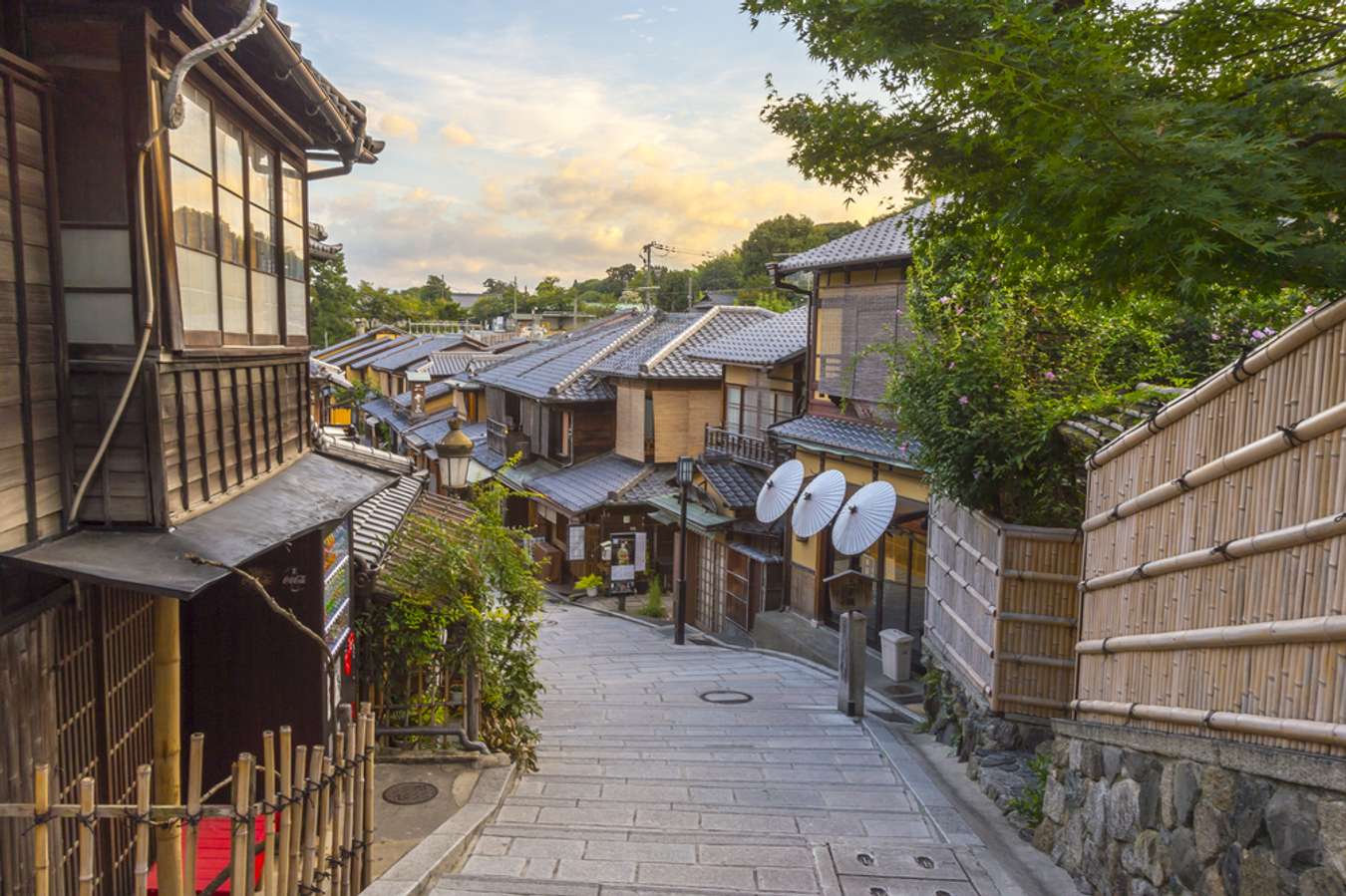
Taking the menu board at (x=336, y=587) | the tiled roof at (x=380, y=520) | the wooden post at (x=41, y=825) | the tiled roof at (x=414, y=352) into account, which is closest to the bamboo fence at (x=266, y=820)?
the wooden post at (x=41, y=825)

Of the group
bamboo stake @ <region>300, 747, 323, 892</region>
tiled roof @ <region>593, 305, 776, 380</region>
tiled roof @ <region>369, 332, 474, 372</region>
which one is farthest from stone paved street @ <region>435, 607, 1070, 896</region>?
tiled roof @ <region>369, 332, 474, 372</region>

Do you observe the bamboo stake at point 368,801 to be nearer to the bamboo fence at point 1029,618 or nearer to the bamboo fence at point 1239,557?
the bamboo fence at point 1239,557

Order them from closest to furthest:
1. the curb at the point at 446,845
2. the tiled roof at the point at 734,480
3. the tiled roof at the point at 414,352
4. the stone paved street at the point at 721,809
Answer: the curb at the point at 446,845 < the stone paved street at the point at 721,809 < the tiled roof at the point at 734,480 < the tiled roof at the point at 414,352

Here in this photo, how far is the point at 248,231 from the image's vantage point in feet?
24.2

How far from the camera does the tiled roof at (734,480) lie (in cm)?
2338

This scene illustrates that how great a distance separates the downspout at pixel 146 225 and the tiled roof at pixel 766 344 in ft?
61.3

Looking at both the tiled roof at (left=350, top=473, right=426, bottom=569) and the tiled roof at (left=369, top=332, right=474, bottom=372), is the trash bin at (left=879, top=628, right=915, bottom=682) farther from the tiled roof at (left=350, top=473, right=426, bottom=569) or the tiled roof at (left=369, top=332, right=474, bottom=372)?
the tiled roof at (left=369, top=332, right=474, bottom=372)

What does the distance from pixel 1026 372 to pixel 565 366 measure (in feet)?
85.2

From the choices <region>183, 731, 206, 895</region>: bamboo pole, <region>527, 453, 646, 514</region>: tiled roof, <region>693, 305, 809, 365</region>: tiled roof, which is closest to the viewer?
<region>183, 731, 206, 895</region>: bamboo pole

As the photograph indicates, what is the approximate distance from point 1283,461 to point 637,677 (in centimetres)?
1334

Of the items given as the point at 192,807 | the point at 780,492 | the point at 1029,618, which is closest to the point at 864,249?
the point at 780,492

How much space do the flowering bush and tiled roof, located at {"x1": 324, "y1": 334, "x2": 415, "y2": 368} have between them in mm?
58901

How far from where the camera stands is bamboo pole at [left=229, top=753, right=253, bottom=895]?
14.9 feet

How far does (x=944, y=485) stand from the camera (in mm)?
10594
